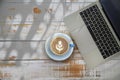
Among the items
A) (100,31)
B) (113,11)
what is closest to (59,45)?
(100,31)

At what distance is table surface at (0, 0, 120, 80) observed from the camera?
5.72 feet

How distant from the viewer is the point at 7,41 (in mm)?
1782

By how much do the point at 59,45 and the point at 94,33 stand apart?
0.20 meters

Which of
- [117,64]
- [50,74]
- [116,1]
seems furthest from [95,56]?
[116,1]

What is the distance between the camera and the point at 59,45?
1741 mm

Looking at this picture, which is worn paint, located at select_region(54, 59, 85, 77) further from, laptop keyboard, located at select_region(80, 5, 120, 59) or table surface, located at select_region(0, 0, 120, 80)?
laptop keyboard, located at select_region(80, 5, 120, 59)

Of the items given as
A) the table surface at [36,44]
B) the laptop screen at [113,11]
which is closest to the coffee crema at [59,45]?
the table surface at [36,44]

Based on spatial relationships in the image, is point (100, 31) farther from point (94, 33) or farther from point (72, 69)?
point (72, 69)

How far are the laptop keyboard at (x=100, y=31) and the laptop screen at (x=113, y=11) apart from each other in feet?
0.35

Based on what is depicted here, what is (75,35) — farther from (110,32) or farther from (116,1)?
(116,1)

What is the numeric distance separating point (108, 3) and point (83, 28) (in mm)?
250

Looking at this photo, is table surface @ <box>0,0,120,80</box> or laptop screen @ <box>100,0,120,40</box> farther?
table surface @ <box>0,0,120,80</box>

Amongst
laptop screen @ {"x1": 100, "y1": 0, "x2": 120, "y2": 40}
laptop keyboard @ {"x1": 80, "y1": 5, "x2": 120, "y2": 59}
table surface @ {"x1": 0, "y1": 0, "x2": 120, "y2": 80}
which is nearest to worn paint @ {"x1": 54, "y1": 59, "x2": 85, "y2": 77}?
table surface @ {"x1": 0, "y1": 0, "x2": 120, "y2": 80}

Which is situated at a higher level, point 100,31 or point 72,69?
point 100,31
